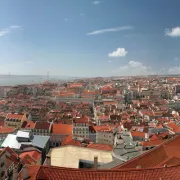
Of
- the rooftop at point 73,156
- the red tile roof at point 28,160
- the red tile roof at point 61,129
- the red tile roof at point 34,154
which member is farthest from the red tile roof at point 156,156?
the red tile roof at point 61,129

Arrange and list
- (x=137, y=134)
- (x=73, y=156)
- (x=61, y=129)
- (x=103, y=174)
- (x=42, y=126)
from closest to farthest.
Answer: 1. (x=103, y=174)
2. (x=73, y=156)
3. (x=137, y=134)
4. (x=61, y=129)
5. (x=42, y=126)

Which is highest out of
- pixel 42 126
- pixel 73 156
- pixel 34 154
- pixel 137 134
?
pixel 73 156

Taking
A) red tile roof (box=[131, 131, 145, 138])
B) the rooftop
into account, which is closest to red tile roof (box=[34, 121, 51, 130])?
red tile roof (box=[131, 131, 145, 138])

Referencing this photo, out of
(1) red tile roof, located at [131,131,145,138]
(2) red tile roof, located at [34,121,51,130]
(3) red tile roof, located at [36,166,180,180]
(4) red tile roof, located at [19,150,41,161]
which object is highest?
(3) red tile roof, located at [36,166,180,180]

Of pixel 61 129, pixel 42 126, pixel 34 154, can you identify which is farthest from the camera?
pixel 42 126

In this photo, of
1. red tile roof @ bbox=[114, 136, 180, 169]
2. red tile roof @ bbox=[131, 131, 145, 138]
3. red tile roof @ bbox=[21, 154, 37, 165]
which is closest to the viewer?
red tile roof @ bbox=[114, 136, 180, 169]

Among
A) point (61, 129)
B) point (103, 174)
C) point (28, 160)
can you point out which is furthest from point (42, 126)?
point (103, 174)

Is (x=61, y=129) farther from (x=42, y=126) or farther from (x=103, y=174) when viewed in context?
(x=103, y=174)

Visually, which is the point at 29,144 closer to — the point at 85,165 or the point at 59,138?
the point at 59,138

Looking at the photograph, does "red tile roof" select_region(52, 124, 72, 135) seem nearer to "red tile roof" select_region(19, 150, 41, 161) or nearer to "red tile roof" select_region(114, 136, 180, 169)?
"red tile roof" select_region(19, 150, 41, 161)

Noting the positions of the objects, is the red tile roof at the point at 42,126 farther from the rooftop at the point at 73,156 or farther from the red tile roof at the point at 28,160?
the rooftop at the point at 73,156

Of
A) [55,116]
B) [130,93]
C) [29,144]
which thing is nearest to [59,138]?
[29,144]

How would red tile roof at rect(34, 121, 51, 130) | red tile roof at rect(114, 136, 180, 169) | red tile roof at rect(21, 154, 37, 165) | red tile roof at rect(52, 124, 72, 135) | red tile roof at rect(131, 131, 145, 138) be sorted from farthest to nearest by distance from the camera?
red tile roof at rect(34, 121, 51, 130)
red tile roof at rect(52, 124, 72, 135)
red tile roof at rect(131, 131, 145, 138)
red tile roof at rect(21, 154, 37, 165)
red tile roof at rect(114, 136, 180, 169)
